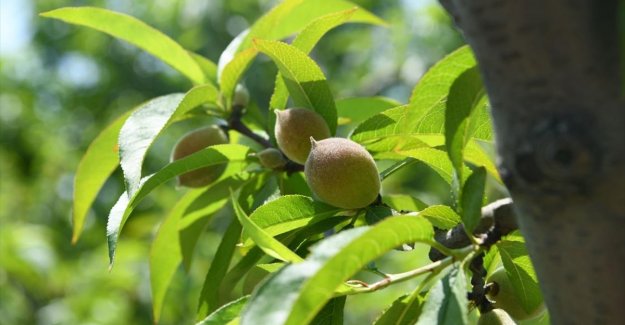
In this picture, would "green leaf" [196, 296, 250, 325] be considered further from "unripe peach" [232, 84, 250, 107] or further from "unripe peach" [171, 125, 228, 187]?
"unripe peach" [232, 84, 250, 107]

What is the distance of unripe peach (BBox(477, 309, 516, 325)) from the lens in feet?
3.07

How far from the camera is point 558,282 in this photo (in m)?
0.63

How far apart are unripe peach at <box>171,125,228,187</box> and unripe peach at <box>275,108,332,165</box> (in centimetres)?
14

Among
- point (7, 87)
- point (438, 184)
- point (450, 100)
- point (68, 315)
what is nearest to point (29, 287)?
point (68, 315)

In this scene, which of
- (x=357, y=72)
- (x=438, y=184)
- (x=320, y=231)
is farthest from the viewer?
(x=357, y=72)

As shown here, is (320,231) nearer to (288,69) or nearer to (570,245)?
(288,69)

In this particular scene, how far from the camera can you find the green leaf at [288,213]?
1.02 m

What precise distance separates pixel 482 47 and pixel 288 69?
58 cm

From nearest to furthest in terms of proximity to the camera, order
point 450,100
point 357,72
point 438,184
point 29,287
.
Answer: point 450,100
point 29,287
point 438,184
point 357,72

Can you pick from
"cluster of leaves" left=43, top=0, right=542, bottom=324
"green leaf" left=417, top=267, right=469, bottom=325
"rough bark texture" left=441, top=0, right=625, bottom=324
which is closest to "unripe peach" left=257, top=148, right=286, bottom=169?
"cluster of leaves" left=43, top=0, right=542, bottom=324

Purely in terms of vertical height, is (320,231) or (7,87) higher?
(320,231)

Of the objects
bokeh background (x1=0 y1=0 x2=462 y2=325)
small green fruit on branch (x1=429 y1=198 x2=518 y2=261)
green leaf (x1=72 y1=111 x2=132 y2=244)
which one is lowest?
bokeh background (x1=0 y1=0 x2=462 y2=325)

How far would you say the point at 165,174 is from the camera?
111 cm

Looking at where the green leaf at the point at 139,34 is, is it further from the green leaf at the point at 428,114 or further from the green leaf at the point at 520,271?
the green leaf at the point at 520,271
